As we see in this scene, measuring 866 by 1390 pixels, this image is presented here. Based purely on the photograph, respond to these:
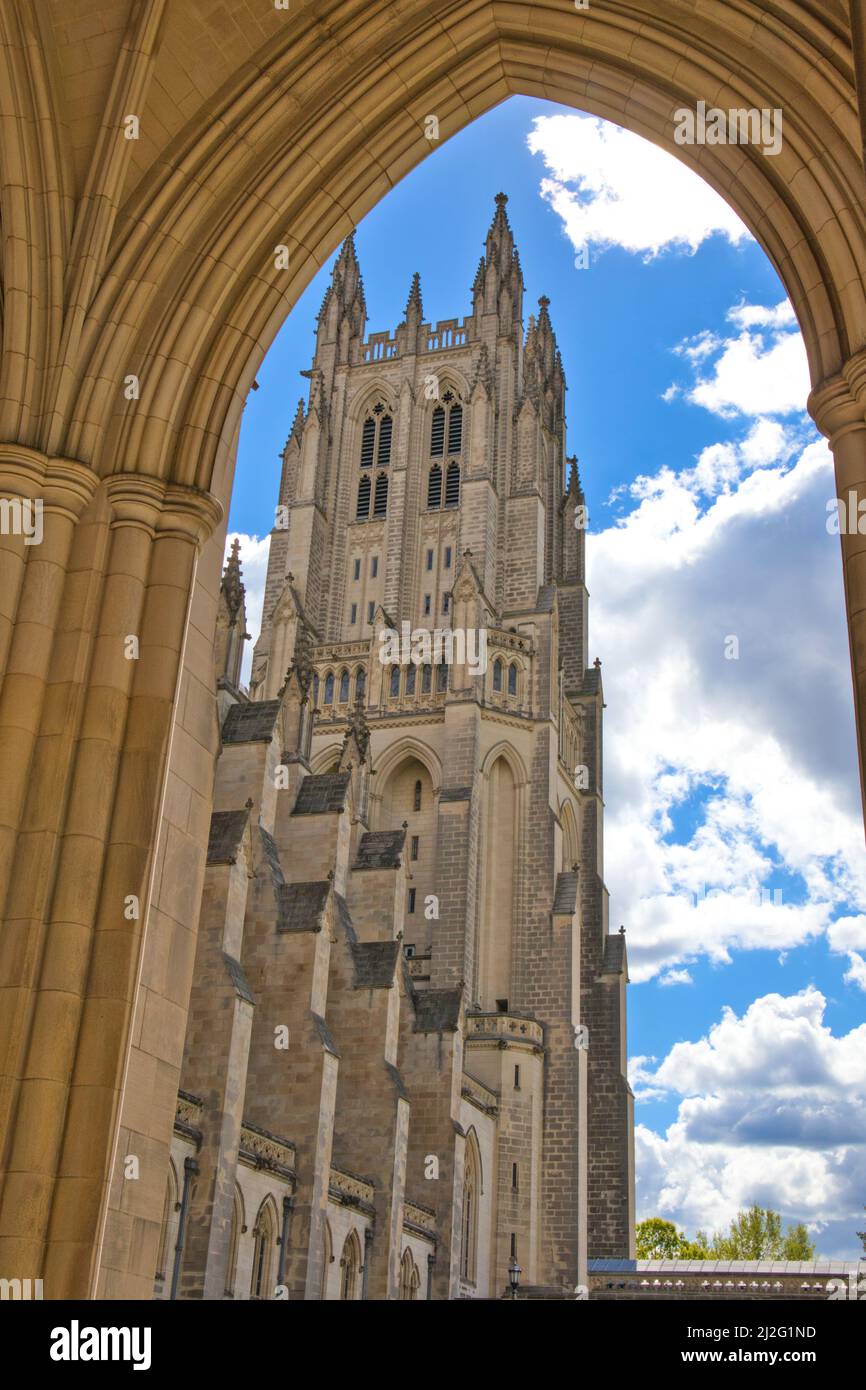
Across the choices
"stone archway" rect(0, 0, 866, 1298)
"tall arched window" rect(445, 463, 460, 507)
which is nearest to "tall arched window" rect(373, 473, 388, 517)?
"tall arched window" rect(445, 463, 460, 507)

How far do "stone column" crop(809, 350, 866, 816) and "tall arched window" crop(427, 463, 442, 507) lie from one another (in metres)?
44.2

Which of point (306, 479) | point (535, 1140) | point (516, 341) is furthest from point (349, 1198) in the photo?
point (516, 341)

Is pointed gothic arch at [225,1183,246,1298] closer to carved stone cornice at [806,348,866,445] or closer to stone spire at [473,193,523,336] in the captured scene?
carved stone cornice at [806,348,866,445]

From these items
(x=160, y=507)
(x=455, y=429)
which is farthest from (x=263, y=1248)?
(x=455, y=429)

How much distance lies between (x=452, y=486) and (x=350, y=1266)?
102 ft

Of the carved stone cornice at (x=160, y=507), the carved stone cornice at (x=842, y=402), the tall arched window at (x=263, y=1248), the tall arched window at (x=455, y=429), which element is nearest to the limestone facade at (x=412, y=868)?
the tall arched window at (x=263, y=1248)

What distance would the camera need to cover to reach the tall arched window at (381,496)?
51.6 m

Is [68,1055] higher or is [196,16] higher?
[196,16]

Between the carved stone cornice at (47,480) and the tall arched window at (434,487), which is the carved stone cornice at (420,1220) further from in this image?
the tall arched window at (434,487)

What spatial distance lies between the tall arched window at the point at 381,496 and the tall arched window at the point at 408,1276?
94.0 ft

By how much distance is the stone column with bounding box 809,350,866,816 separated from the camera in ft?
21.1

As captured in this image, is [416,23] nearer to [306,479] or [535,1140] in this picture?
[535,1140]

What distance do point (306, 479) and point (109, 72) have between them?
4332 cm

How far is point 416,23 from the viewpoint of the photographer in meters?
8.97
